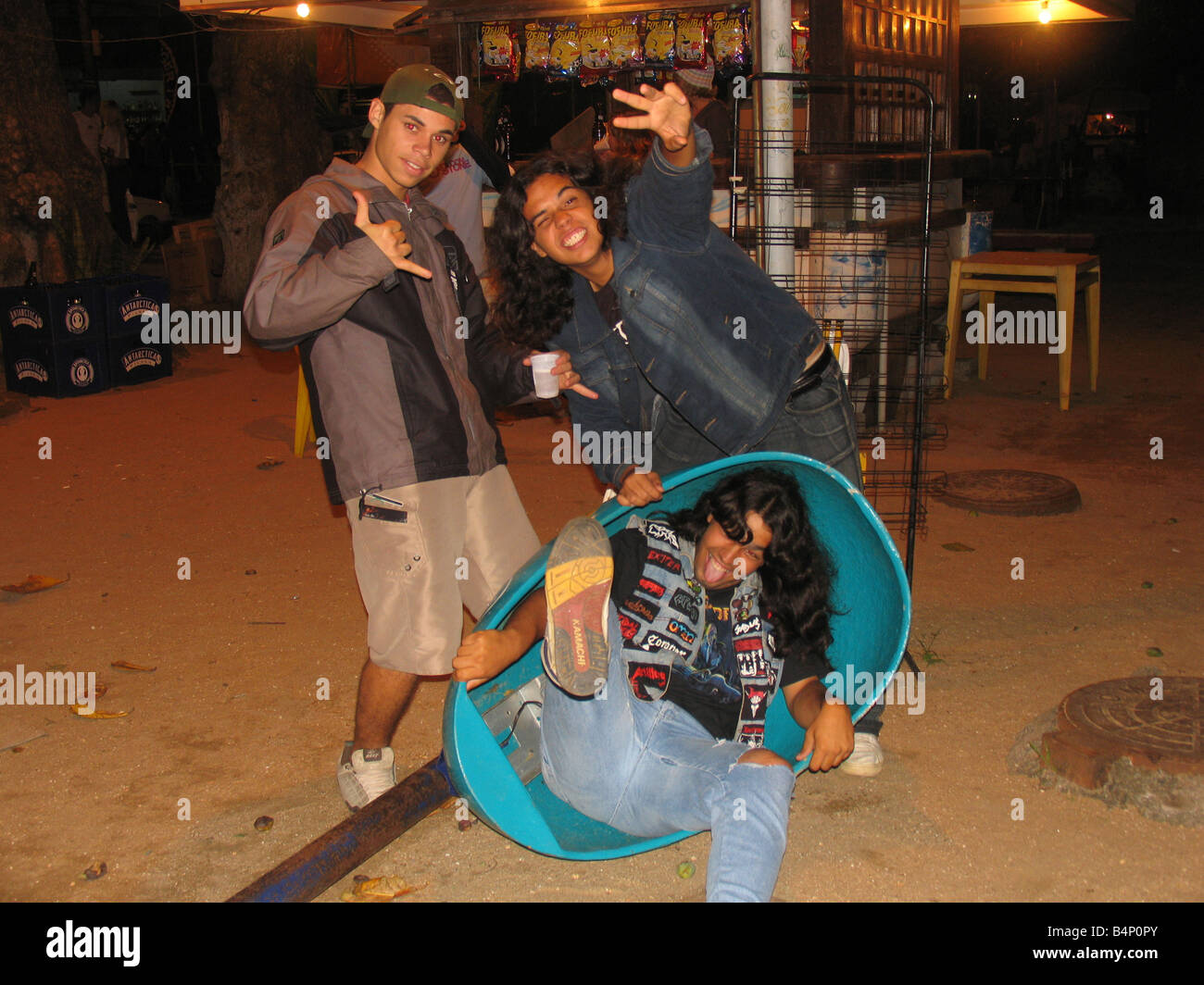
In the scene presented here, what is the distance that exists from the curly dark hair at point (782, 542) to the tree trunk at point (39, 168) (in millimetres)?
8510

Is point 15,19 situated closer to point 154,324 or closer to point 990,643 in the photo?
point 154,324

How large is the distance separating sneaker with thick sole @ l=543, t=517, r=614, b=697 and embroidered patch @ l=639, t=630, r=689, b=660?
0.91ft

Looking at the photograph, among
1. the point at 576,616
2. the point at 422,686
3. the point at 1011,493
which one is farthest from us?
the point at 1011,493

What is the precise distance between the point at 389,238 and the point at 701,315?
0.81 meters

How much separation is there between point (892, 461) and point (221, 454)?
4.25 metres

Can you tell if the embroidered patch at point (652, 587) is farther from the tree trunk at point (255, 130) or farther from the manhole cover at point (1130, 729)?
the tree trunk at point (255, 130)

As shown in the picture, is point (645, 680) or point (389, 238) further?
point (645, 680)

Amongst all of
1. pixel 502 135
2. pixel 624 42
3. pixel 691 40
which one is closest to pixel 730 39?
pixel 691 40

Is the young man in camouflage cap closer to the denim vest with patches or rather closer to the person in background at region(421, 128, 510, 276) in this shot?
the denim vest with patches

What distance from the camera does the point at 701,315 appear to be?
2.89 metres

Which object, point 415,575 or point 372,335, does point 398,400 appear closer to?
point 372,335

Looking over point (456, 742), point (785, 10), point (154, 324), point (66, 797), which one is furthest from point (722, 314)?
point (154, 324)

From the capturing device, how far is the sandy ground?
9.73ft

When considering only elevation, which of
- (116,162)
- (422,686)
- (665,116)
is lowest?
(422,686)
